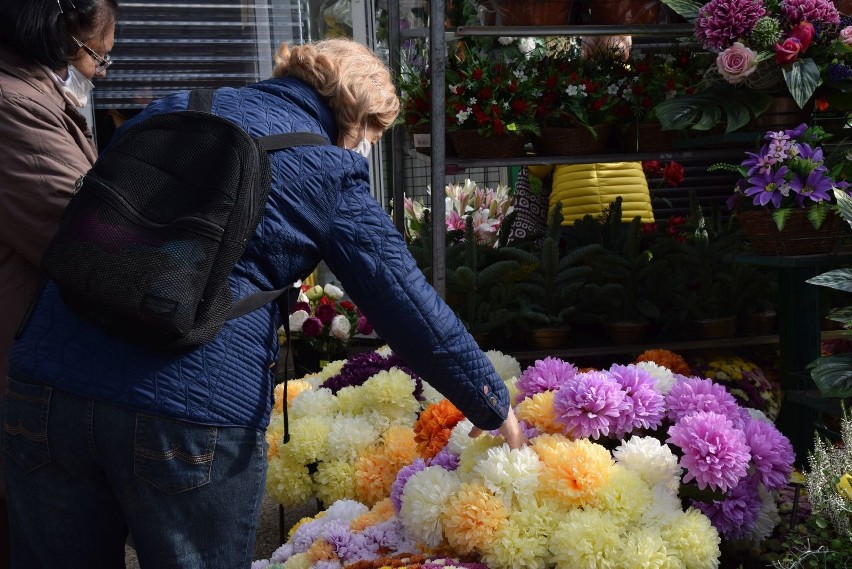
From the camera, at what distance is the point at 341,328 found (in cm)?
423

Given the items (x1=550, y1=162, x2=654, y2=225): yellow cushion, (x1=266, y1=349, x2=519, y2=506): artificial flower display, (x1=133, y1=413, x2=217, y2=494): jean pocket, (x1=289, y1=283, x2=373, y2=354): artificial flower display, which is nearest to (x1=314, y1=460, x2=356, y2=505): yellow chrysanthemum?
(x1=266, y1=349, x2=519, y2=506): artificial flower display

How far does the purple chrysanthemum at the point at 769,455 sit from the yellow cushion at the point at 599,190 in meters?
2.65

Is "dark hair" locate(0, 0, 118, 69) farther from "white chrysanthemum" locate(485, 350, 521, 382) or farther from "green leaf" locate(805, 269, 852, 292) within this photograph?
"green leaf" locate(805, 269, 852, 292)

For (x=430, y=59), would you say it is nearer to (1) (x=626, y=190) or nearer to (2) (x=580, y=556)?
(1) (x=626, y=190)

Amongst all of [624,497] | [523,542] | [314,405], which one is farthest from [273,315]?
[314,405]

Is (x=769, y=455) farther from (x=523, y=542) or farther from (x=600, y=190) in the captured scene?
(x=600, y=190)

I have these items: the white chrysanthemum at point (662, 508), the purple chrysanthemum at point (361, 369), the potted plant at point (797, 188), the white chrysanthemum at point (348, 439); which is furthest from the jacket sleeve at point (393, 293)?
the potted plant at point (797, 188)

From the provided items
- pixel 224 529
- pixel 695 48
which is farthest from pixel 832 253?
pixel 224 529

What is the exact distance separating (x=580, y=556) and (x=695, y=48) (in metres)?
2.63

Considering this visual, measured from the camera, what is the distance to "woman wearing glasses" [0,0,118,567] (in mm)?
2090

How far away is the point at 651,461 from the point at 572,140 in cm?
194

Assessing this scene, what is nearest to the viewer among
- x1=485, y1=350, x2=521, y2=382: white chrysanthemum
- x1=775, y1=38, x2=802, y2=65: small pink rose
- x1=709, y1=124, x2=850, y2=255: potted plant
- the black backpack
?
the black backpack

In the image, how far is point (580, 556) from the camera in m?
1.86

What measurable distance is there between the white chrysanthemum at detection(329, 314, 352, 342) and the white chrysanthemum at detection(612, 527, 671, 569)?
2.45m
